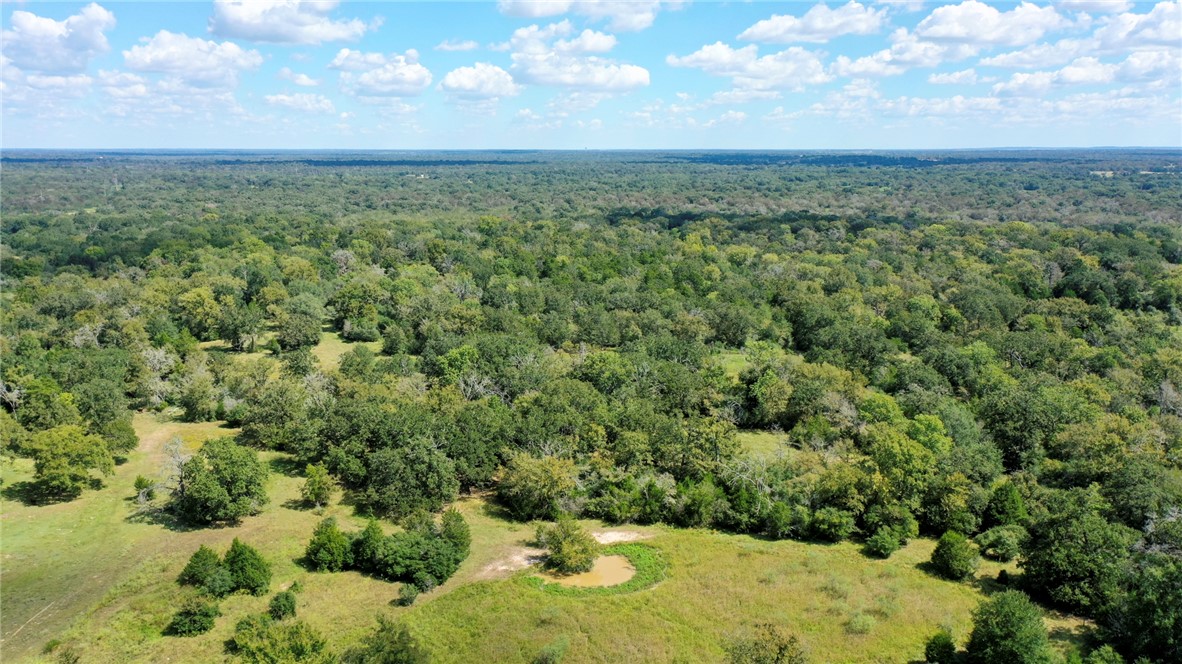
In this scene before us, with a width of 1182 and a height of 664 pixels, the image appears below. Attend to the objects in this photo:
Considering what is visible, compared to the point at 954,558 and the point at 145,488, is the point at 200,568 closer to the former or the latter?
the point at 145,488

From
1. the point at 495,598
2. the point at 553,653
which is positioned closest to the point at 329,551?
the point at 495,598

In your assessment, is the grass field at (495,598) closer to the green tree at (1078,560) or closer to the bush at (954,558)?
the bush at (954,558)

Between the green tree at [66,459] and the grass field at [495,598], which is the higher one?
the green tree at [66,459]

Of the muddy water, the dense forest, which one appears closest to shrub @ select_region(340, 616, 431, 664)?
the dense forest

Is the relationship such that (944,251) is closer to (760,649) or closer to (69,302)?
(760,649)

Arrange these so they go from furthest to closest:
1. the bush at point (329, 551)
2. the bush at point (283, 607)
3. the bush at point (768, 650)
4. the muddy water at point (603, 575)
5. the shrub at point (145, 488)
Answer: the shrub at point (145, 488) < the bush at point (329, 551) < the muddy water at point (603, 575) < the bush at point (283, 607) < the bush at point (768, 650)

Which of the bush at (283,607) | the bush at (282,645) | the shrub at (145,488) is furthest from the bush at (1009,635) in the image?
the shrub at (145,488)
